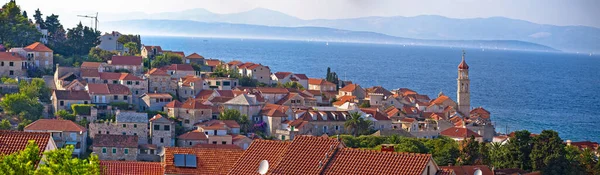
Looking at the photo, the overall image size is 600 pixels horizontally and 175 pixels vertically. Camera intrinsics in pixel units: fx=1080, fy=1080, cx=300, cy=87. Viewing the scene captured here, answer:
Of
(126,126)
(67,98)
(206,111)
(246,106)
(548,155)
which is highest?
(67,98)

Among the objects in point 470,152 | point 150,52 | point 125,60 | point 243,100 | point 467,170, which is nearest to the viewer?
point 467,170

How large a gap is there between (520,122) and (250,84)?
106ft

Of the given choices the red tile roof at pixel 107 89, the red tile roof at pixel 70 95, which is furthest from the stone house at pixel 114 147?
the red tile roof at pixel 107 89

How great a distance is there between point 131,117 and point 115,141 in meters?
5.56

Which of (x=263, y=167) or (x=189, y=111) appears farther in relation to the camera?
(x=189, y=111)

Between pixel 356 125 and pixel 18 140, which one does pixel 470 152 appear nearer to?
pixel 356 125

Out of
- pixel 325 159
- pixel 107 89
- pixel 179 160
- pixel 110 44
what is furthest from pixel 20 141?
pixel 110 44

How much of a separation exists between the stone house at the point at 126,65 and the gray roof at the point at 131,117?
17.8m

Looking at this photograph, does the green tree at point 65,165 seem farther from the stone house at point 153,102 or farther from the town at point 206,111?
the stone house at point 153,102

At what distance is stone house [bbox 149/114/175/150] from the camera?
6281 cm

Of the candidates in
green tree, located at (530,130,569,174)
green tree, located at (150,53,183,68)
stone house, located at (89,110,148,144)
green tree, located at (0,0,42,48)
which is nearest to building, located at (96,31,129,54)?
green tree, located at (150,53,183,68)

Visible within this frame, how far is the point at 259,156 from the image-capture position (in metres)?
26.2

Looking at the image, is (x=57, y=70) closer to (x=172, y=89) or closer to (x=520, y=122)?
(x=172, y=89)

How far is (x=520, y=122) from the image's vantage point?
10581 cm
